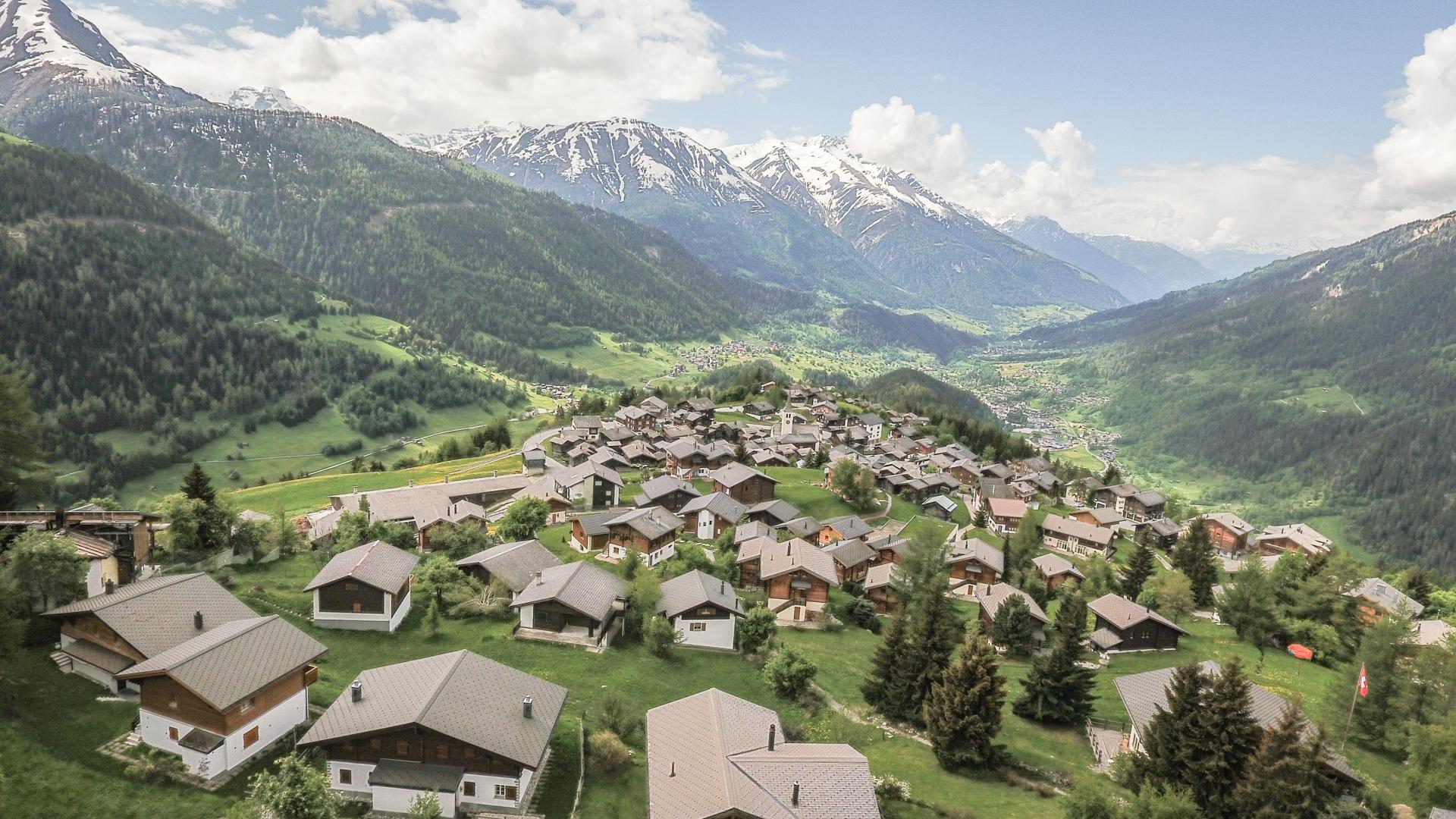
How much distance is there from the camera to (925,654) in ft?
153

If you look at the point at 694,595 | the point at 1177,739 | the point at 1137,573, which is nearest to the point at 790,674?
the point at 694,595

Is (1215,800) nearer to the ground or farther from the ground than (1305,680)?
farther from the ground

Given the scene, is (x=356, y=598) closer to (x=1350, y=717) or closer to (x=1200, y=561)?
(x=1350, y=717)

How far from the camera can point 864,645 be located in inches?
2445

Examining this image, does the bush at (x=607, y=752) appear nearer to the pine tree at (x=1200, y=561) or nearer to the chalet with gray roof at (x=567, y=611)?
the chalet with gray roof at (x=567, y=611)

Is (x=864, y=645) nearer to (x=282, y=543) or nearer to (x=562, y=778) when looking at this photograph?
(x=562, y=778)

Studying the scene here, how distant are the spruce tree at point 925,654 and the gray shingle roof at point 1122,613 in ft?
95.7

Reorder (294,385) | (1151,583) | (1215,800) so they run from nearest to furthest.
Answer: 1. (1215,800)
2. (1151,583)
3. (294,385)

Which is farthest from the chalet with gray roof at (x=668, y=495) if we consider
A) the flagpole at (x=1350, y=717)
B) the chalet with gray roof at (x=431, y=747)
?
the flagpole at (x=1350, y=717)

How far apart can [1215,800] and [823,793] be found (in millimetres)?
20986

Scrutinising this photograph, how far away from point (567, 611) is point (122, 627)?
23.8m

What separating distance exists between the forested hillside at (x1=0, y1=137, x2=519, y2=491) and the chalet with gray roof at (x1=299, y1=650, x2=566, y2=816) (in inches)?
5383

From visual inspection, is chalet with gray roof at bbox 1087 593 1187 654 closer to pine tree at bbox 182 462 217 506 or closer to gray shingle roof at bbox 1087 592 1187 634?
gray shingle roof at bbox 1087 592 1187 634

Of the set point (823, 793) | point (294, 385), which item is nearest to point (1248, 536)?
point (823, 793)
